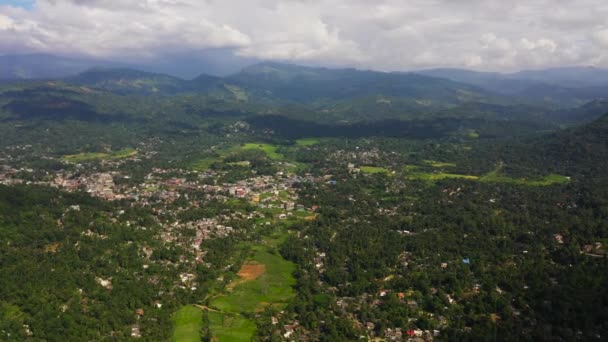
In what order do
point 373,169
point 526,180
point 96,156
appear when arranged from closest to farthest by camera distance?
point 526,180 < point 373,169 < point 96,156

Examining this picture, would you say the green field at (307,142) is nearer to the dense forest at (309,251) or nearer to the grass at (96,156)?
the dense forest at (309,251)

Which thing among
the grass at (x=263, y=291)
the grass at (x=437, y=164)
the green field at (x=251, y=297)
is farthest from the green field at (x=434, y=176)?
the grass at (x=263, y=291)

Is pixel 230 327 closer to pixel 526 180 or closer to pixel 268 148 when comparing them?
pixel 526 180

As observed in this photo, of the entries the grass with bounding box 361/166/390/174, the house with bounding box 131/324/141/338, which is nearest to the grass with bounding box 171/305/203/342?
the house with bounding box 131/324/141/338

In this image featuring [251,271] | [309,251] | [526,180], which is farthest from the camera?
[526,180]

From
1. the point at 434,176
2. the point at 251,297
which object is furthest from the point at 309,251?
the point at 434,176
